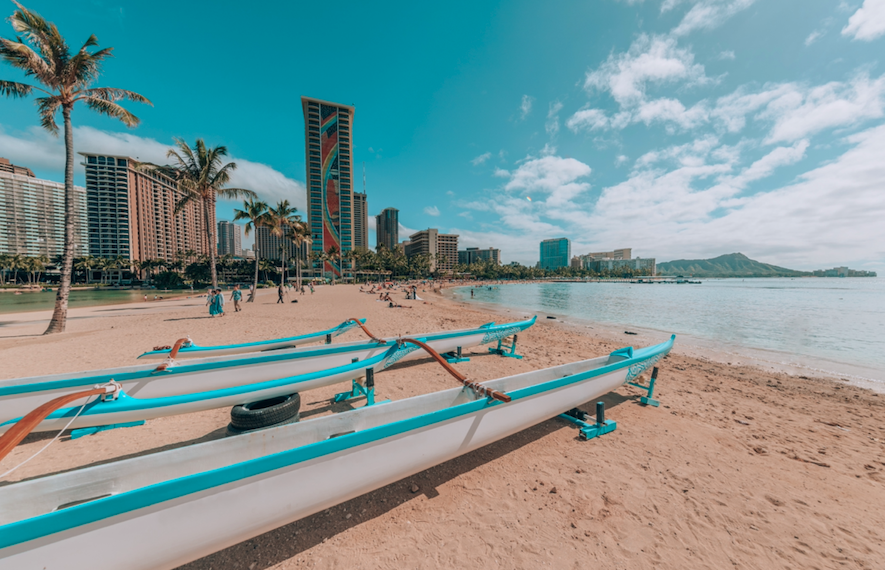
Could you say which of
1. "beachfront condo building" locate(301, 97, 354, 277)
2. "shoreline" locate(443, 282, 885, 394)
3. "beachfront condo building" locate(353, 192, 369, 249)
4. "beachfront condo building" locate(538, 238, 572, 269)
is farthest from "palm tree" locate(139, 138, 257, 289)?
"beachfront condo building" locate(538, 238, 572, 269)

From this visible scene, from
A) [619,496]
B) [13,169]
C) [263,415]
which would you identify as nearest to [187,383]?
[263,415]

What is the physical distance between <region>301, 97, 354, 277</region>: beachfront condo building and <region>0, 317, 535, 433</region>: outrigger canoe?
3513 inches

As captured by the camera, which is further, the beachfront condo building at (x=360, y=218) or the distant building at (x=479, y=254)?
the distant building at (x=479, y=254)

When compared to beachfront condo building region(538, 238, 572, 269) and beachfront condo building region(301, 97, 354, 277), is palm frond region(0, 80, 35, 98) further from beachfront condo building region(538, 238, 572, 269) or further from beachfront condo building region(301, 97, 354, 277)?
beachfront condo building region(538, 238, 572, 269)

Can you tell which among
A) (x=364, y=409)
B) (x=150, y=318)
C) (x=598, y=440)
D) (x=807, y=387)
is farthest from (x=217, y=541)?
(x=150, y=318)

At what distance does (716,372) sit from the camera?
26.9 feet

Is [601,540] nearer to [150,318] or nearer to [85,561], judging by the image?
[85,561]

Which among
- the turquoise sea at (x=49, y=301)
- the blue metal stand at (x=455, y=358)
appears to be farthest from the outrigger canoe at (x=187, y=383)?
the turquoise sea at (x=49, y=301)

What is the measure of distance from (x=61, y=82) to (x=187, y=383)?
1443 centimetres

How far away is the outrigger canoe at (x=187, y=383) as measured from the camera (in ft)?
11.0

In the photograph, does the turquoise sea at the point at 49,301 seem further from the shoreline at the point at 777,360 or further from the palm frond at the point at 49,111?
the shoreline at the point at 777,360

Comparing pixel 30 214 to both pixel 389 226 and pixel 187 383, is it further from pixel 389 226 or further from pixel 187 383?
pixel 187 383

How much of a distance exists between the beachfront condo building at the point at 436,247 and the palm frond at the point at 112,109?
111 metres

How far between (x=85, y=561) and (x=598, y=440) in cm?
497
